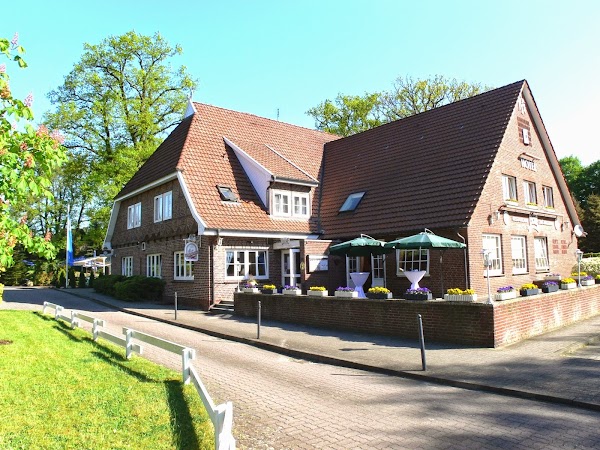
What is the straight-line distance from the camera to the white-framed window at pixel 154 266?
22.8m

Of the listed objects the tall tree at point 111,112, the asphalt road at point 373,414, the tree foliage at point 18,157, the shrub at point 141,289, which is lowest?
the asphalt road at point 373,414

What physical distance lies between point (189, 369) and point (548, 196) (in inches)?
813

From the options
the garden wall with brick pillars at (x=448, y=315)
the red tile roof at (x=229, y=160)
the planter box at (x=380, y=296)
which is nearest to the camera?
the garden wall with brick pillars at (x=448, y=315)

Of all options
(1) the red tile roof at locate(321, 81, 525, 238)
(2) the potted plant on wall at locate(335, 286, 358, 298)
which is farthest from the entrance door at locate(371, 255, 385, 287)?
(2) the potted plant on wall at locate(335, 286, 358, 298)

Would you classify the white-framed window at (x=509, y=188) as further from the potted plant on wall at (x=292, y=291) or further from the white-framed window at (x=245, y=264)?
the white-framed window at (x=245, y=264)

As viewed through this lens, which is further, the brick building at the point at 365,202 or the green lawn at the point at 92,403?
the brick building at the point at 365,202

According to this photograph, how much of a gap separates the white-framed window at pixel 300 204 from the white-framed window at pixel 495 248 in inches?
330

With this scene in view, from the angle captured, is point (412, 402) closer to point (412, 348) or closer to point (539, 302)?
point (412, 348)

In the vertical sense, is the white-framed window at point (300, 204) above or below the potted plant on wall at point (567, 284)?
above

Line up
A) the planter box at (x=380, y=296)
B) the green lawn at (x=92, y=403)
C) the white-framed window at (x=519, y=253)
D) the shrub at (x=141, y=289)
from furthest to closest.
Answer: the shrub at (x=141, y=289)
the white-framed window at (x=519, y=253)
the planter box at (x=380, y=296)
the green lawn at (x=92, y=403)

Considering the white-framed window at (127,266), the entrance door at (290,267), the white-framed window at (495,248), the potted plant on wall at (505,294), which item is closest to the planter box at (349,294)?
the potted plant on wall at (505,294)

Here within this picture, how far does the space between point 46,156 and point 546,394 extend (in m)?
9.48

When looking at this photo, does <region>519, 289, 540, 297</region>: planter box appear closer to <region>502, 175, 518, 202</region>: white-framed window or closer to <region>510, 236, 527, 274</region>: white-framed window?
<region>510, 236, 527, 274</region>: white-framed window

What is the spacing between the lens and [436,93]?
4153cm
